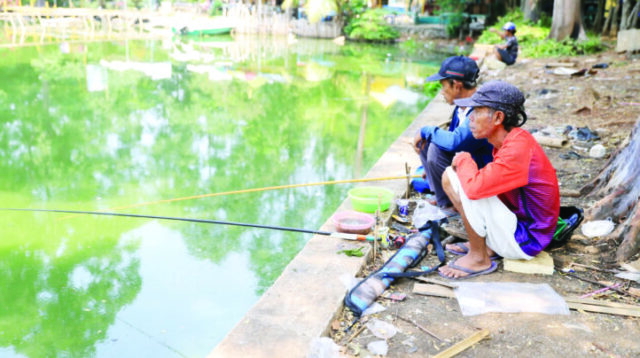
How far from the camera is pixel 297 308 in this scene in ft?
8.70

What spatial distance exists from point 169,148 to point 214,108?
2623 mm

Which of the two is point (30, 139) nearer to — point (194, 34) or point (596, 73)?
point (596, 73)

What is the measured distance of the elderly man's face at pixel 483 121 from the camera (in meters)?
2.73

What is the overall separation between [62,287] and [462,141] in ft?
9.22

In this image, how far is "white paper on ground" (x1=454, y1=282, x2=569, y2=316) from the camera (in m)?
2.56

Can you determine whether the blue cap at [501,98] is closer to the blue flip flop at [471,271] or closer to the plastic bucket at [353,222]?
the blue flip flop at [471,271]

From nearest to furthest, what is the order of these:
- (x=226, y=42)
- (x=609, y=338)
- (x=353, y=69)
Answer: (x=609, y=338) < (x=353, y=69) < (x=226, y=42)

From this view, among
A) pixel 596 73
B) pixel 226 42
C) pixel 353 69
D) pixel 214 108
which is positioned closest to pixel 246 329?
pixel 214 108

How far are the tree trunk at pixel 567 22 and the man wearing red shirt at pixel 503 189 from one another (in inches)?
507

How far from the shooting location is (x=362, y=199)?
12.5 ft

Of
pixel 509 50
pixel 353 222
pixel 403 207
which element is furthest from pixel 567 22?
pixel 353 222

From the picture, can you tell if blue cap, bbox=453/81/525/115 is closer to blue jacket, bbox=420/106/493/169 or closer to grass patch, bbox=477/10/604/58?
blue jacket, bbox=420/106/493/169

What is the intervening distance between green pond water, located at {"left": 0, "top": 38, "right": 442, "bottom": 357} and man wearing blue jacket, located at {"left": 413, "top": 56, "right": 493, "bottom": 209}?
1492 mm

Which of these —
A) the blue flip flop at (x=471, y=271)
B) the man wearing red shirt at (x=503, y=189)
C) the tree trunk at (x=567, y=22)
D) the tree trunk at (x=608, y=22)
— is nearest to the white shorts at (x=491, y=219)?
the man wearing red shirt at (x=503, y=189)
